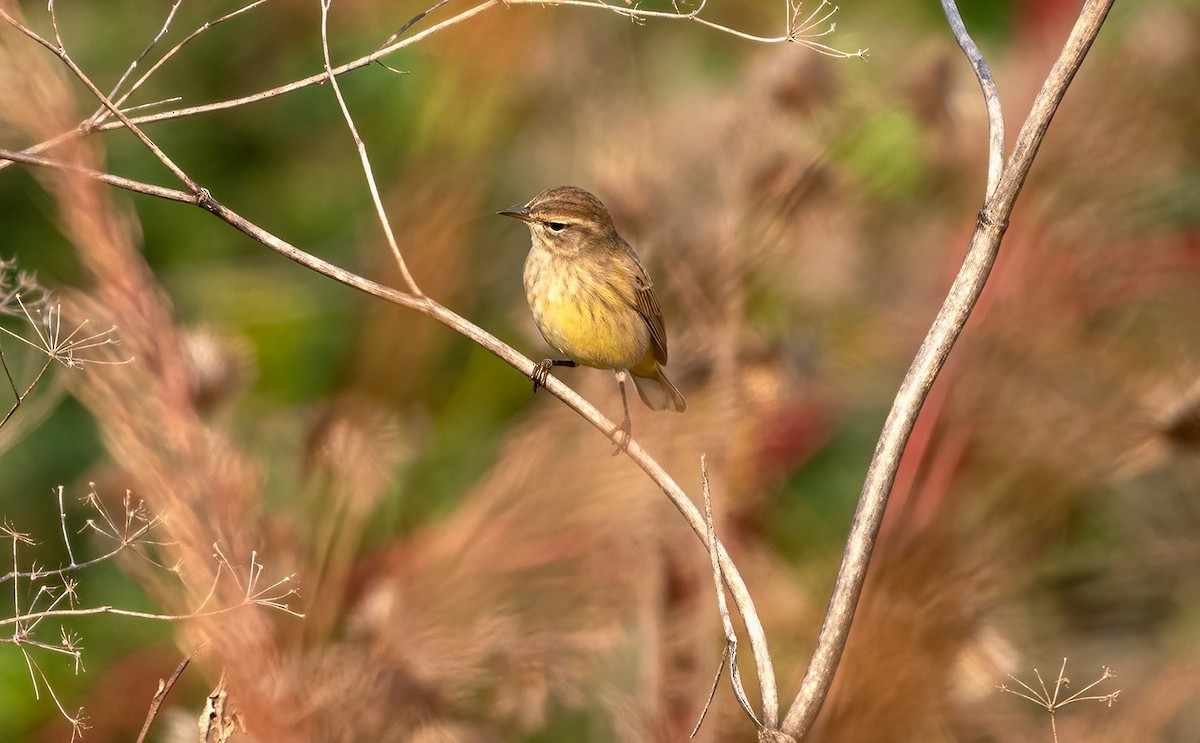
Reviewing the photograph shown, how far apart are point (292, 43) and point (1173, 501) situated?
3.67 meters

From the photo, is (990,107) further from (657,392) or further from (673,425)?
(657,392)

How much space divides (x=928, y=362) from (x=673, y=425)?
5.60 feet

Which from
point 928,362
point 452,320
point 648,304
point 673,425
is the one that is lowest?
point 673,425

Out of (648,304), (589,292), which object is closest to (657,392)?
(648,304)

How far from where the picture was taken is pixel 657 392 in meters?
3.33

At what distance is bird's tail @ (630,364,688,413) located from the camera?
3.12 m

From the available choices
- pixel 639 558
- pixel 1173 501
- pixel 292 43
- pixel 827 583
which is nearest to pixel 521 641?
pixel 639 558

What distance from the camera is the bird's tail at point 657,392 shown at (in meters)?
3.12

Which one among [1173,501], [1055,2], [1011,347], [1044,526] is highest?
[1055,2]

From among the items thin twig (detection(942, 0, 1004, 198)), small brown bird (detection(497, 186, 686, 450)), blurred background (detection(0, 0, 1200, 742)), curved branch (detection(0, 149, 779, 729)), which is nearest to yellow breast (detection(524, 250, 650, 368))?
small brown bird (detection(497, 186, 686, 450))

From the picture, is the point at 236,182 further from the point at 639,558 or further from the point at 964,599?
the point at 964,599

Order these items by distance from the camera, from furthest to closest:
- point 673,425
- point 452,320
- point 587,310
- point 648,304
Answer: point 648,304 < point 587,310 < point 673,425 < point 452,320

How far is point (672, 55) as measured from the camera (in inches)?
203

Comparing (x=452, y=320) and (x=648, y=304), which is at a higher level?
(x=452, y=320)
